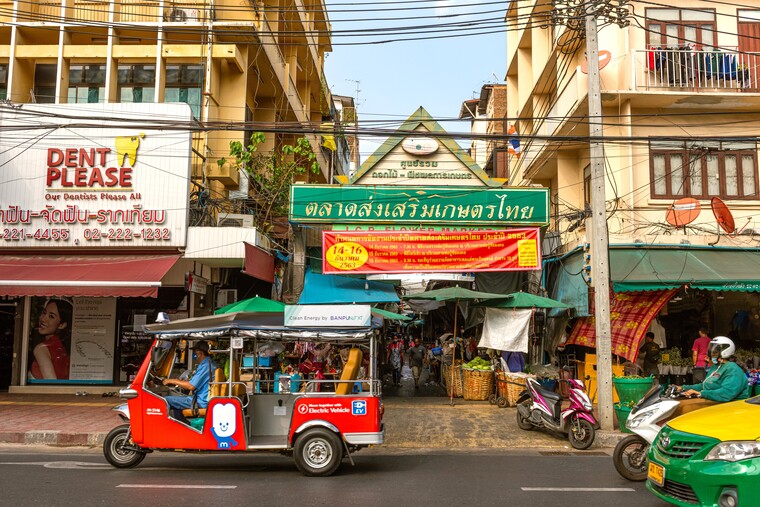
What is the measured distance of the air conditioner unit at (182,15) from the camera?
18328 mm

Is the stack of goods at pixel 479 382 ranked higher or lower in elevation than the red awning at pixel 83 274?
lower

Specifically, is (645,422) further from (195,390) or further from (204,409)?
(195,390)

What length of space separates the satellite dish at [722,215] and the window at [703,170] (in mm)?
1196

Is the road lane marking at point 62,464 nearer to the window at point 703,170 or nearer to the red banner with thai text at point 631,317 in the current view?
the red banner with thai text at point 631,317

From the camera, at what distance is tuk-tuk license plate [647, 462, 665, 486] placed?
243 inches

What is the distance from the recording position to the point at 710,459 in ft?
18.8

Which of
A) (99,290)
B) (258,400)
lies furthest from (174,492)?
(99,290)

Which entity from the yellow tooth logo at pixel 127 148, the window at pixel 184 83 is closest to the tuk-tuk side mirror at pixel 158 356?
the yellow tooth logo at pixel 127 148

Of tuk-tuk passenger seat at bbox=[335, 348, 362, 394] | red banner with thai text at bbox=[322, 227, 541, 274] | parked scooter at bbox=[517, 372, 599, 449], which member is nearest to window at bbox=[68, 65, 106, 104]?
red banner with thai text at bbox=[322, 227, 541, 274]

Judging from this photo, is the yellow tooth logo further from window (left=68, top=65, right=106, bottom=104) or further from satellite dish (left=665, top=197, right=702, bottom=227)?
satellite dish (left=665, top=197, right=702, bottom=227)

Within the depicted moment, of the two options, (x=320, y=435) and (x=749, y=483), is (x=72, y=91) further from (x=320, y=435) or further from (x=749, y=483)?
(x=749, y=483)

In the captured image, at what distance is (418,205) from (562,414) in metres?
6.98

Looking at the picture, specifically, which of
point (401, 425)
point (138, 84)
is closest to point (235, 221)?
point (138, 84)

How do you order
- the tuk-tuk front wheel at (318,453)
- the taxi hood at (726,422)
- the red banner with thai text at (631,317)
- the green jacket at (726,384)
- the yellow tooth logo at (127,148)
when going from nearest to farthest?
the taxi hood at (726,422) → the green jacket at (726,384) → the tuk-tuk front wheel at (318,453) → the red banner with thai text at (631,317) → the yellow tooth logo at (127,148)
